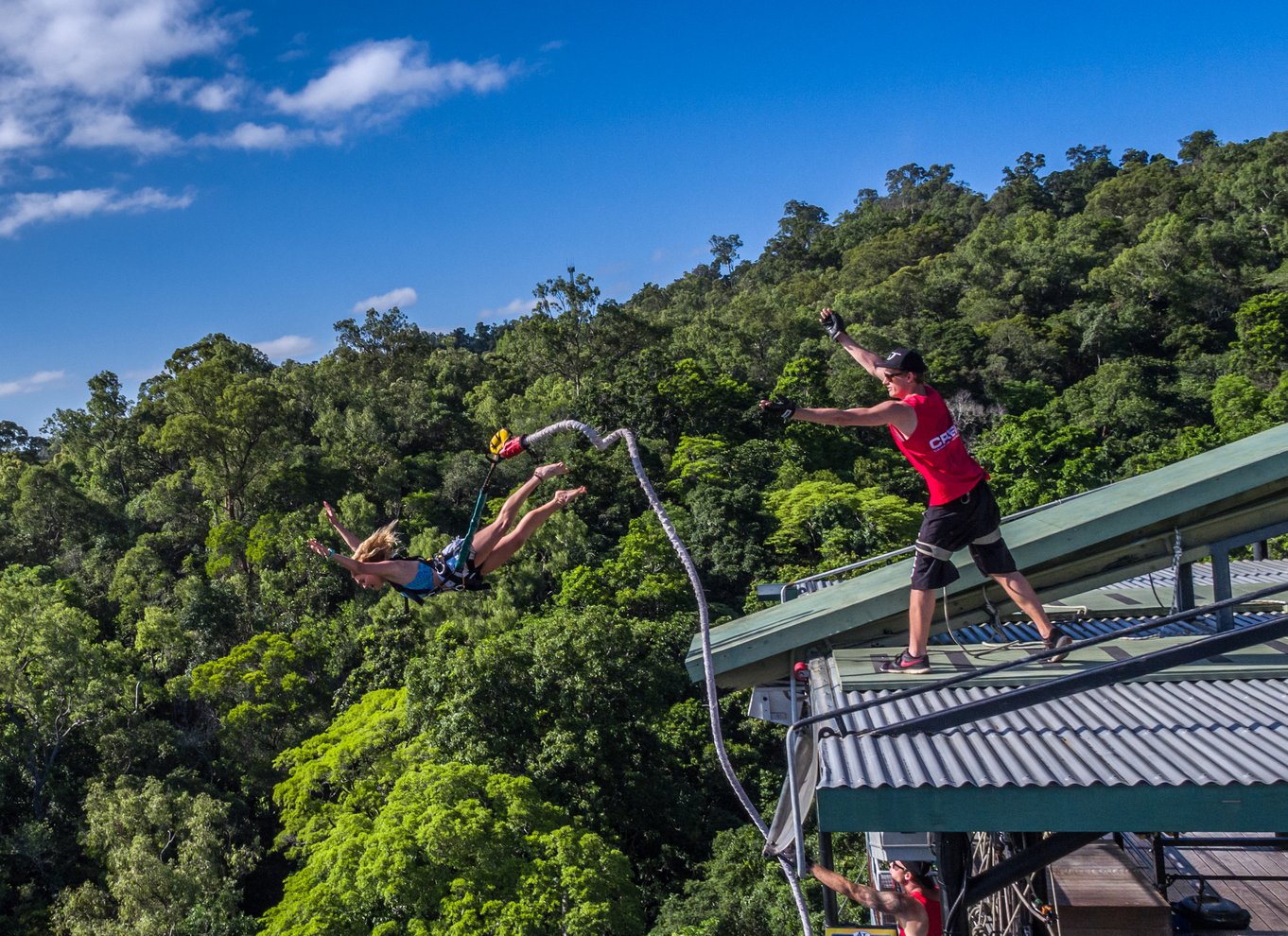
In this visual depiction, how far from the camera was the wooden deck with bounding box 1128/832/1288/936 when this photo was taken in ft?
18.9

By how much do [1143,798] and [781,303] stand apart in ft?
161

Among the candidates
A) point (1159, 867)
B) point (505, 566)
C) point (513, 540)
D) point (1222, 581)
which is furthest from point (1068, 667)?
point (505, 566)

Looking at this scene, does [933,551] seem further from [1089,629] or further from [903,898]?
[1089,629]

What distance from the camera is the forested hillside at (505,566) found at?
17438 mm

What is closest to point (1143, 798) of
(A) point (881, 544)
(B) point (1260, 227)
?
(A) point (881, 544)

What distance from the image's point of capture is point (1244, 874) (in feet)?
21.1

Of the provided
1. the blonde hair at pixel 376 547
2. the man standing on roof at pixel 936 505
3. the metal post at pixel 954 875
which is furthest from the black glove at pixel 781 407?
the blonde hair at pixel 376 547

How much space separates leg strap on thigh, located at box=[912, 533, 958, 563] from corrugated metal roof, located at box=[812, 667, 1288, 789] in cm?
68

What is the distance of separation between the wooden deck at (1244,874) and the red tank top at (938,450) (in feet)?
8.96

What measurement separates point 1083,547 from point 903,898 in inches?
91.8

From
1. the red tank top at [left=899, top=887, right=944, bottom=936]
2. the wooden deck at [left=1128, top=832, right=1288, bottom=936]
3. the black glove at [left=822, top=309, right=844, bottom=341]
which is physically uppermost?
the black glove at [left=822, top=309, right=844, bottom=341]

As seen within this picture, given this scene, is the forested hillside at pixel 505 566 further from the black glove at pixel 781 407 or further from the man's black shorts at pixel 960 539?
the black glove at pixel 781 407

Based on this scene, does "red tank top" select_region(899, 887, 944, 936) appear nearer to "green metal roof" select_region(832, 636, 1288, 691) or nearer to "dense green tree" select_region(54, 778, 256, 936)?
"green metal roof" select_region(832, 636, 1288, 691)

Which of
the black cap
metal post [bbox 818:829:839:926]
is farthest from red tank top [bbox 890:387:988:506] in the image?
metal post [bbox 818:829:839:926]
